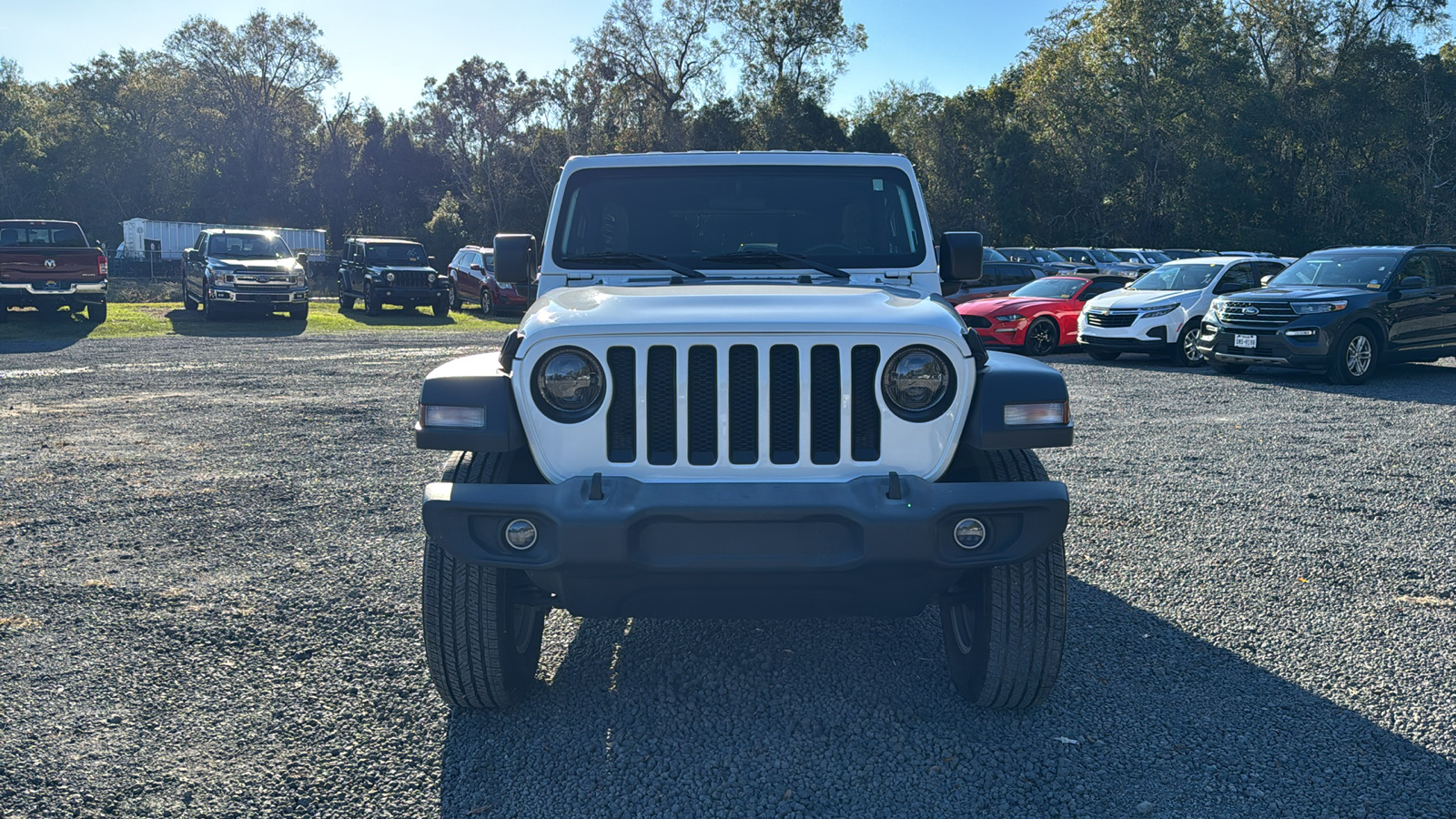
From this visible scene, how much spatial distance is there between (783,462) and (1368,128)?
4737 centimetres

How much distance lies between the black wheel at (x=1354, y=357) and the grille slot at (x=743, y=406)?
12.3 metres

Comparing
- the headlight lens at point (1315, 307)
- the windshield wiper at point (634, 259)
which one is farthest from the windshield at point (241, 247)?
the windshield wiper at point (634, 259)

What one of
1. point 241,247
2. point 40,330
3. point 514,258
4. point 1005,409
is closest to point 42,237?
point 40,330

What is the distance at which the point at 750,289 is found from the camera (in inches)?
153

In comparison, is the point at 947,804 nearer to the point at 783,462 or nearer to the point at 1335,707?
the point at 783,462

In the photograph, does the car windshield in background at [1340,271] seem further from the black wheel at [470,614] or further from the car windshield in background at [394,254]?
the car windshield in background at [394,254]

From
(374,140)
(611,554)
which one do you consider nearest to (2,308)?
(611,554)

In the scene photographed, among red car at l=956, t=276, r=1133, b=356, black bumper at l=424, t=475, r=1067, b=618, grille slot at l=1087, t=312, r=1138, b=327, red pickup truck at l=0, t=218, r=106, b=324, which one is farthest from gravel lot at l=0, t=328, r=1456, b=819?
red pickup truck at l=0, t=218, r=106, b=324

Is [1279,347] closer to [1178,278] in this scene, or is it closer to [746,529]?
[1178,278]

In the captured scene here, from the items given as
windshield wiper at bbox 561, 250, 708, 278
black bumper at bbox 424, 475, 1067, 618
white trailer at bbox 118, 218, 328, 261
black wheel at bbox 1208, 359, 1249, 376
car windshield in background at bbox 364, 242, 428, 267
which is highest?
white trailer at bbox 118, 218, 328, 261

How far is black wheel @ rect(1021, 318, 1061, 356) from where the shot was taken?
1798 centimetres

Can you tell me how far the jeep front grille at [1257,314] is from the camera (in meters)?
13.4

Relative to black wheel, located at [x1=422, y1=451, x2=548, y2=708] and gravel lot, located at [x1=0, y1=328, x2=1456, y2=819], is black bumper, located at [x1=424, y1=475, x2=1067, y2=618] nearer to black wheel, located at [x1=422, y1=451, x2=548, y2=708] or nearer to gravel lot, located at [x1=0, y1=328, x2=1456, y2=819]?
black wheel, located at [x1=422, y1=451, x2=548, y2=708]

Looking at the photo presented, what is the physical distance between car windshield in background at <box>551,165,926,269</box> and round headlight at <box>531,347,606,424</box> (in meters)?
1.44
